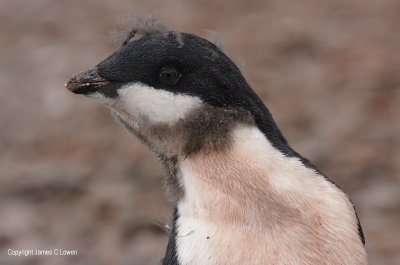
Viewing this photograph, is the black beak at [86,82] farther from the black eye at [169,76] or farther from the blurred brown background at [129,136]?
the blurred brown background at [129,136]

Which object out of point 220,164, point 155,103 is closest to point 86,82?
point 155,103

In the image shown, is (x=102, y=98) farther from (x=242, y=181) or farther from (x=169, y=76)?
(x=242, y=181)

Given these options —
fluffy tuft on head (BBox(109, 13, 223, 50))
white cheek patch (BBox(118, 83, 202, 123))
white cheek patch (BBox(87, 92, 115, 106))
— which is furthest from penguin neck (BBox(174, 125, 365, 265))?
fluffy tuft on head (BBox(109, 13, 223, 50))

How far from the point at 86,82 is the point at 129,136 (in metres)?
3.67

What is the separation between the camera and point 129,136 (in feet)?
22.1

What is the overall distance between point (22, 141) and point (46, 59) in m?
1.35

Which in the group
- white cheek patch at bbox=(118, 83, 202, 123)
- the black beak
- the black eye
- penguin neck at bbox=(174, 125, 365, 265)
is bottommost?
penguin neck at bbox=(174, 125, 365, 265)

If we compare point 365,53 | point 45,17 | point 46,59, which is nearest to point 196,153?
point 365,53

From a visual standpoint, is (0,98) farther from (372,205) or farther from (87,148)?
(372,205)

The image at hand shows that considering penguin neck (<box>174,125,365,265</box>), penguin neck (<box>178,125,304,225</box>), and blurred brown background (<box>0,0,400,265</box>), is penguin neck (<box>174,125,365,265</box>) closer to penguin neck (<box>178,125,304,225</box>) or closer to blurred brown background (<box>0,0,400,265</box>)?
penguin neck (<box>178,125,304,225</box>)

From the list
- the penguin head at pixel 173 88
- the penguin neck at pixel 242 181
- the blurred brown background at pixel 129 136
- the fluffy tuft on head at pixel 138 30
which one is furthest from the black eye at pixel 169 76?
the blurred brown background at pixel 129 136

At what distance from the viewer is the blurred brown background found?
6543 millimetres

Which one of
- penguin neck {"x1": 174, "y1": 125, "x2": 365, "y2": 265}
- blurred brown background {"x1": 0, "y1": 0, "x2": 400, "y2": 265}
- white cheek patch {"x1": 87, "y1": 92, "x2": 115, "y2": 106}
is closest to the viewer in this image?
penguin neck {"x1": 174, "y1": 125, "x2": 365, "y2": 265}

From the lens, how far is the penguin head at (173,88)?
9.74 feet
